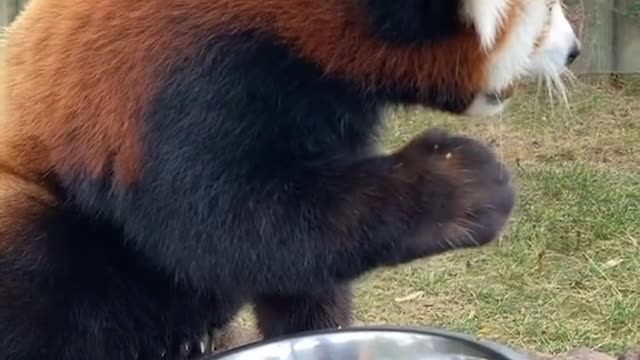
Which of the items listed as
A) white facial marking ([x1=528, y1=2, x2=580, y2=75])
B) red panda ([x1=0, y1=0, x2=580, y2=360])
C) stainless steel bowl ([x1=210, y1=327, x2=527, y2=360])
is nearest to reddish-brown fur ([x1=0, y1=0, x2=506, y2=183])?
red panda ([x1=0, y1=0, x2=580, y2=360])

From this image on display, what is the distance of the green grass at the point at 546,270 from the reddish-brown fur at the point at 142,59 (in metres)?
1.15

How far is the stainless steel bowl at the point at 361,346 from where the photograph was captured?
183 centimetres

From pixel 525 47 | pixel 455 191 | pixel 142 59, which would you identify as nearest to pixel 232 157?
pixel 142 59

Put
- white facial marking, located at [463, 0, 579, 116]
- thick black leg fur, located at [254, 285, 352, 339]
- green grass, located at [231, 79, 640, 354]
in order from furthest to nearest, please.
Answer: green grass, located at [231, 79, 640, 354] < thick black leg fur, located at [254, 285, 352, 339] < white facial marking, located at [463, 0, 579, 116]

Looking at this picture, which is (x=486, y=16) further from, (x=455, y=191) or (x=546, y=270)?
(x=546, y=270)

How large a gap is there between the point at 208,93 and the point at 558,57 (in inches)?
22.2

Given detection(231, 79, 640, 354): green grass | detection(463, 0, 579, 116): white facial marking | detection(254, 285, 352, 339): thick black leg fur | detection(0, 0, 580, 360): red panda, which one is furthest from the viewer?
detection(231, 79, 640, 354): green grass

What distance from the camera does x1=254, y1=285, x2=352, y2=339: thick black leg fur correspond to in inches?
86.4

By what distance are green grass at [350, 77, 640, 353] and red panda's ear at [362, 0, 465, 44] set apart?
116cm

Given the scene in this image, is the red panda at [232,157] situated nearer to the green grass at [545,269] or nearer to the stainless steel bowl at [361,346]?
the stainless steel bowl at [361,346]

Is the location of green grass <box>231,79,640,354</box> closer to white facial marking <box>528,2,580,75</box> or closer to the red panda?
white facial marking <box>528,2,580,75</box>

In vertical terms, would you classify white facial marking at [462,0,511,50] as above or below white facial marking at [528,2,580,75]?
above

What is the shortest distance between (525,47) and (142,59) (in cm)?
56

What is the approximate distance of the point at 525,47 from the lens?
1.93 m
